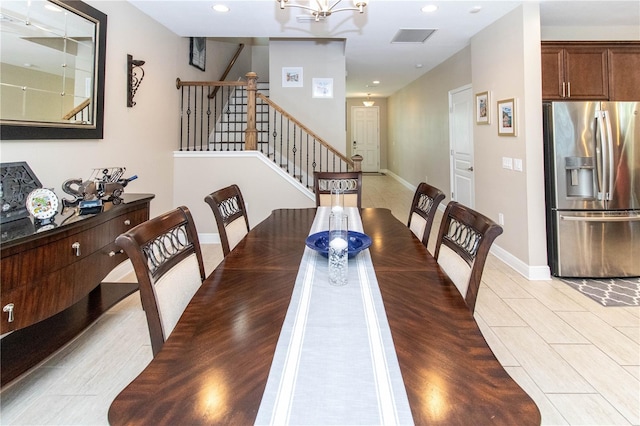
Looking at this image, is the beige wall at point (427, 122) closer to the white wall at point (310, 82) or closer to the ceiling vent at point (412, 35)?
the ceiling vent at point (412, 35)

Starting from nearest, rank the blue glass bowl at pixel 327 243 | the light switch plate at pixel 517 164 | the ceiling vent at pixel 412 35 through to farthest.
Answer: the blue glass bowl at pixel 327 243
the light switch plate at pixel 517 164
the ceiling vent at pixel 412 35

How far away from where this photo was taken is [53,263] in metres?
1.79

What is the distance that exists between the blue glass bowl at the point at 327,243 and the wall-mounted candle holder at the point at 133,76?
2897 mm

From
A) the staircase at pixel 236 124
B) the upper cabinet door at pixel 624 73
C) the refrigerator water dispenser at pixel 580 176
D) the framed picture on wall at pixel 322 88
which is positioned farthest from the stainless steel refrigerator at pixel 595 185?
the staircase at pixel 236 124

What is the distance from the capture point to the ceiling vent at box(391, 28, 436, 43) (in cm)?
436

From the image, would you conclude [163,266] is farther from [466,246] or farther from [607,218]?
[607,218]

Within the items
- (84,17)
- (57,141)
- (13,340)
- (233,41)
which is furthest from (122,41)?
(233,41)

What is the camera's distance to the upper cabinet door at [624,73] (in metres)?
3.59

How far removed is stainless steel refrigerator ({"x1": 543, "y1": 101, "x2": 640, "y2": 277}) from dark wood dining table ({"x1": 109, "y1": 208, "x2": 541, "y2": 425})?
271 centimetres

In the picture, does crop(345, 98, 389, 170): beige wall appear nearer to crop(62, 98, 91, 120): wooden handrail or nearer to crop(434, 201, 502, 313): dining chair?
crop(62, 98, 91, 120): wooden handrail

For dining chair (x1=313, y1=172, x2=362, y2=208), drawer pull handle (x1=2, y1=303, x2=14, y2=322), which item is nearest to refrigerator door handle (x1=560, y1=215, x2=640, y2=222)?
dining chair (x1=313, y1=172, x2=362, y2=208)

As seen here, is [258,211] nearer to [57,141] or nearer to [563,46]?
[57,141]

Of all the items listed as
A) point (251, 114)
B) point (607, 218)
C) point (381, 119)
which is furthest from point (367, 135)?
point (607, 218)

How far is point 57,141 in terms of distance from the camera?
2.66 metres
